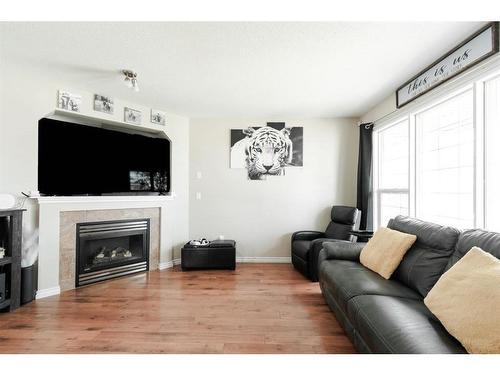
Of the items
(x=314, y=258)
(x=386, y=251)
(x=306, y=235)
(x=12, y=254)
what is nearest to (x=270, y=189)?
(x=306, y=235)

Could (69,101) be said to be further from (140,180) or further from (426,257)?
(426,257)

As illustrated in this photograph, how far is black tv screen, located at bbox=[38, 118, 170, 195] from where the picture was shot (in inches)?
111

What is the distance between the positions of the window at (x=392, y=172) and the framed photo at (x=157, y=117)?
10.6ft

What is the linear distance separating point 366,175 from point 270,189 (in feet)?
4.80

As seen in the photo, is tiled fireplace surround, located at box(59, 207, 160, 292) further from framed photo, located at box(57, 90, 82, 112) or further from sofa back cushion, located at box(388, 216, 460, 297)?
sofa back cushion, located at box(388, 216, 460, 297)

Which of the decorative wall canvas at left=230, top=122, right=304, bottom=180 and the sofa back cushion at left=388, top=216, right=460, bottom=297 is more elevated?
the decorative wall canvas at left=230, top=122, right=304, bottom=180

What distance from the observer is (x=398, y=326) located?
1300mm

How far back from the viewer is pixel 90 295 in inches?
109

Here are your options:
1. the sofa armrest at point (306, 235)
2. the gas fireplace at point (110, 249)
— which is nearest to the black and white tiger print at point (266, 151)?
the sofa armrest at point (306, 235)

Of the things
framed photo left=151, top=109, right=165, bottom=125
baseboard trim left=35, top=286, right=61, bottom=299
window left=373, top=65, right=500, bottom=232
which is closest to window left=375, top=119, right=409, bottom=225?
window left=373, top=65, right=500, bottom=232

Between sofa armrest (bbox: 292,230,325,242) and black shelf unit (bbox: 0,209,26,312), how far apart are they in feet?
10.8

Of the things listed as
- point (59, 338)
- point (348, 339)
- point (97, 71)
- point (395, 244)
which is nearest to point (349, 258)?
point (395, 244)

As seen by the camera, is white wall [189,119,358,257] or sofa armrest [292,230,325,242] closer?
sofa armrest [292,230,325,242]

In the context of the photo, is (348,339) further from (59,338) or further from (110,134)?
(110,134)
